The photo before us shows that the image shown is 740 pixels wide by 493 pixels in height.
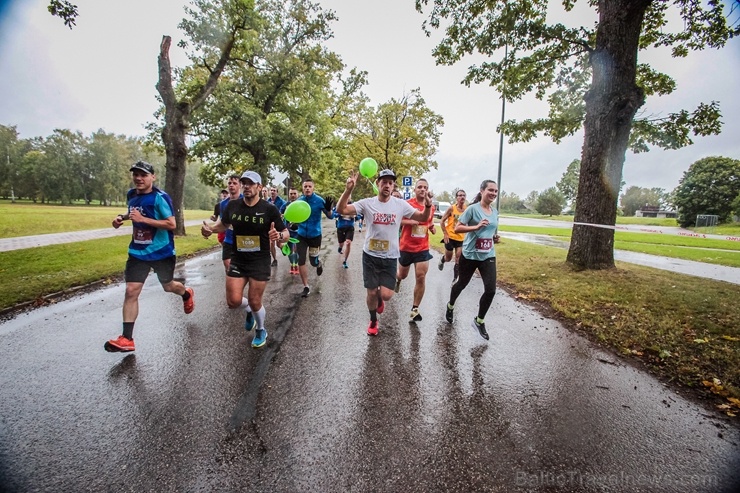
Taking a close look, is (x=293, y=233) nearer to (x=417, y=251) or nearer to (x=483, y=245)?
(x=417, y=251)

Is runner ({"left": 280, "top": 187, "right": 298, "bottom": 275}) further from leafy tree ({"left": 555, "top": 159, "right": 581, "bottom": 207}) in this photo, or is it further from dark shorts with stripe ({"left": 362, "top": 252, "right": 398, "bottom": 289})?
leafy tree ({"left": 555, "top": 159, "right": 581, "bottom": 207})

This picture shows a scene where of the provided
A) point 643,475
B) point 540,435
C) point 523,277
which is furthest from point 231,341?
point 523,277

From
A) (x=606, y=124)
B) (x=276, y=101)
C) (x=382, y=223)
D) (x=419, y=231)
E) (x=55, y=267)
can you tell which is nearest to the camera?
(x=382, y=223)

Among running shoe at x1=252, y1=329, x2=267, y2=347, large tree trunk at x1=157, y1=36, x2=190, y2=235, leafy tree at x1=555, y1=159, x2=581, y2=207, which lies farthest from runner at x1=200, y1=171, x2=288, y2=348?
leafy tree at x1=555, y1=159, x2=581, y2=207

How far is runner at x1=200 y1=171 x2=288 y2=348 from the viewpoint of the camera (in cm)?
393

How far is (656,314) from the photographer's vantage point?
205 inches

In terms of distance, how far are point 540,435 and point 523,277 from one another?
20.6 feet

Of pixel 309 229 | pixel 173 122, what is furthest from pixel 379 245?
pixel 173 122

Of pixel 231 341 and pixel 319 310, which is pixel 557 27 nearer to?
pixel 319 310

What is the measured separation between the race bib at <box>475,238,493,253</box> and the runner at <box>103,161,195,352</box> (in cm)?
421

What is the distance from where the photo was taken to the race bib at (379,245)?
14.0 feet

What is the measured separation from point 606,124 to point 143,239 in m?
9.93

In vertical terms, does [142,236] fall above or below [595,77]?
below

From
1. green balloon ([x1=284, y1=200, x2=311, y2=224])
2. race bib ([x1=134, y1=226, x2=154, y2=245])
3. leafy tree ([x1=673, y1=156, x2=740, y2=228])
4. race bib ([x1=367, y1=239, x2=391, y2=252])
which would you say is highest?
leafy tree ([x1=673, y1=156, x2=740, y2=228])
